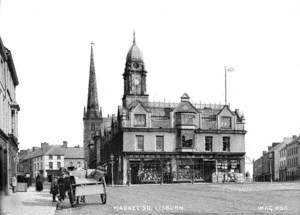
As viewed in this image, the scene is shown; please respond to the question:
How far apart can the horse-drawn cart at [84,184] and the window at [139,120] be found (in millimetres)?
39024

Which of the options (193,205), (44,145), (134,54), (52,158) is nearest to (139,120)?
(134,54)

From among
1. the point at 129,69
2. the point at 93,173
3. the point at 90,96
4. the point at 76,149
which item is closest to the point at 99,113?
the point at 90,96

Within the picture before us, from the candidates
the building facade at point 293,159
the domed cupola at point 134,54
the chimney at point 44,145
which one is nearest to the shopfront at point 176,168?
the domed cupola at point 134,54

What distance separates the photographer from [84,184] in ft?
54.2

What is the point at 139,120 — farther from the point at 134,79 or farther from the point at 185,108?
the point at 134,79

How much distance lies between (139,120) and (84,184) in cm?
4018

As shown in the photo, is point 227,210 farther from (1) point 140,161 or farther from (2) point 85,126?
(2) point 85,126

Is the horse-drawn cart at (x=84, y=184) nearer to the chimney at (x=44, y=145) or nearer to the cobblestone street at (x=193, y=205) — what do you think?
the cobblestone street at (x=193, y=205)

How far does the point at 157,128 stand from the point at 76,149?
7467cm

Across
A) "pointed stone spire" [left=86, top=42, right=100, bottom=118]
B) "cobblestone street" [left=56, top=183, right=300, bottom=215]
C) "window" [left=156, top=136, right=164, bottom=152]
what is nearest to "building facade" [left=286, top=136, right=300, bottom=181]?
"pointed stone spire" [left=86, top=42, right=100, bottom=118]

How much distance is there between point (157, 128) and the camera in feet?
186

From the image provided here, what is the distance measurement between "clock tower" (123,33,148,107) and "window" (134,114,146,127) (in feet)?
28.0

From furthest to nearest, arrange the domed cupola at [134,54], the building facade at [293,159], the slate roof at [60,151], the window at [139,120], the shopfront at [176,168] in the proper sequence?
1. the slate roof at [60,151]
2. the building facade at [293,159]
3. the domed cupola at [134,54]
4. the window at [139,120]
5. the shopfront at [176,168]

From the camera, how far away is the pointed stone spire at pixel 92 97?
10106 cm
